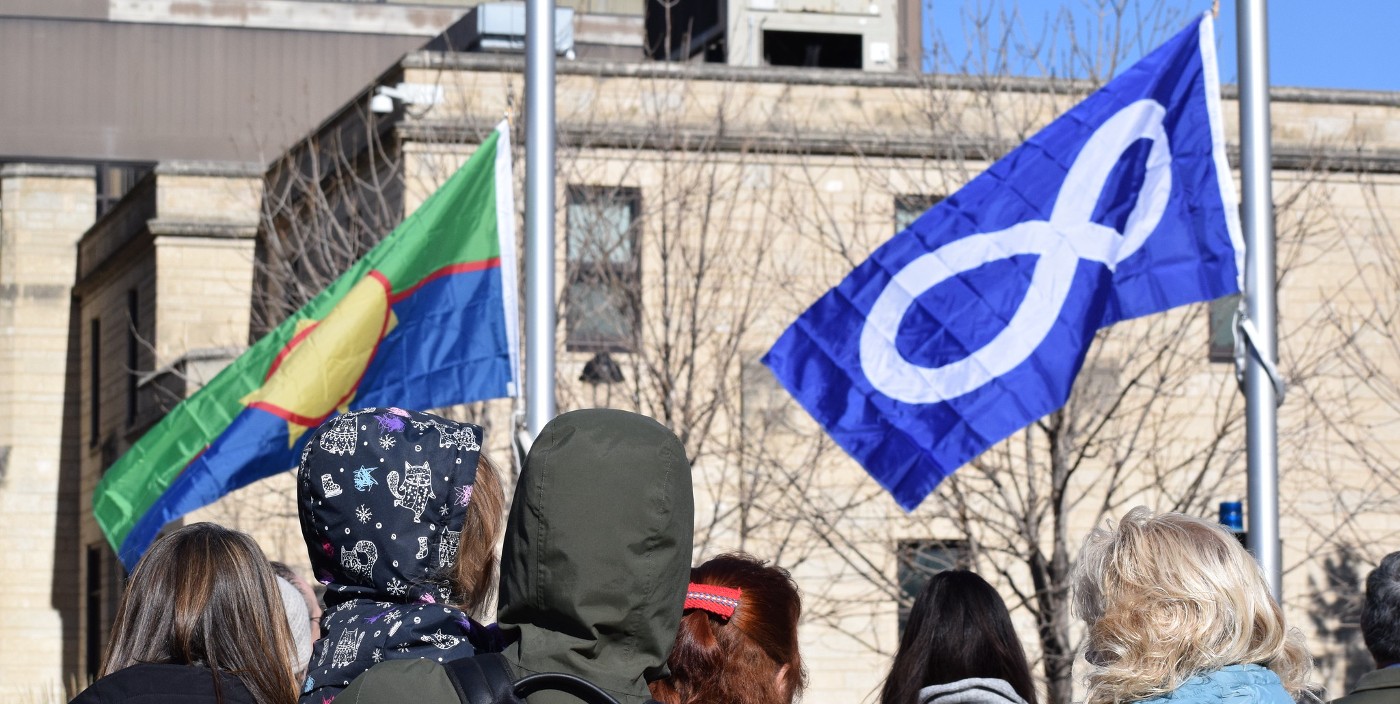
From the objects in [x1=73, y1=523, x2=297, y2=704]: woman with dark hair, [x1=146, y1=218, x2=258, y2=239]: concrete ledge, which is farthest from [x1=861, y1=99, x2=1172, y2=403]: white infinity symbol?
[x1=146, y1=218, x2=258, y2=239]: concrete ledge

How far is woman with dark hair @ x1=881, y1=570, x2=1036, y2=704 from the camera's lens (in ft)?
16.8

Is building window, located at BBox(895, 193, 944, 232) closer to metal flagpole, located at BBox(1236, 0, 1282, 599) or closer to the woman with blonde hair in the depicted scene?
metal flagpole, located at BBox(1236, 0, 1282, 599)

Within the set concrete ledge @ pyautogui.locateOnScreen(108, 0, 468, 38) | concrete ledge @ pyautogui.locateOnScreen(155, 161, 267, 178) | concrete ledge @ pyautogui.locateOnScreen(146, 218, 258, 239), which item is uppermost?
concrete ledge @ pyautogui.locateOnScreen(108, 0, 468, 38)

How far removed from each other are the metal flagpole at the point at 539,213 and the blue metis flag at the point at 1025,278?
1.56 m

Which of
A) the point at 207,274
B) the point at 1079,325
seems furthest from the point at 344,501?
the point at 207,274

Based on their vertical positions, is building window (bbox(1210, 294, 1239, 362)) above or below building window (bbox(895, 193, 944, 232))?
below

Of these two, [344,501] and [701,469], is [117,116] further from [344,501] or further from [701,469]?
[344,501]

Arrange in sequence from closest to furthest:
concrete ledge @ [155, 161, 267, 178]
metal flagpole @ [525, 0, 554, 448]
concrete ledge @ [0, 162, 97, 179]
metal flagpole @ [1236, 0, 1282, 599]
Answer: metal flagpole @ [1236, 0, 1282, 599]
metal flagpole @ [525, 0, 554, 448]
concrete ledge @ [155, 161, 267, 178]
concrete ledge @ [0, 162, 97, 179]

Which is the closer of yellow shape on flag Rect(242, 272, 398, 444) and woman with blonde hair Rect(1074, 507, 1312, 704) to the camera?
woman with blonde hair Rect(1074, 507, 1312, 704)

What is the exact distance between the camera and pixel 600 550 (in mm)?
2949

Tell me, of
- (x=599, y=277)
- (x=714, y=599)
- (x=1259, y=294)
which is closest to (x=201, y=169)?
(x=599, y=277)

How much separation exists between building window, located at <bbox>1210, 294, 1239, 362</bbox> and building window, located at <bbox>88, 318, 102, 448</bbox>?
779 inches

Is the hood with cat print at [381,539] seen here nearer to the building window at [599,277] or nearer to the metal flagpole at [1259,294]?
the metal flagpole at [1259,294]

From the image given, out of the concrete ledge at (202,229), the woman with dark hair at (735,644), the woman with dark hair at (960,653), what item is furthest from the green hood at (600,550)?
the concrete ledge at (202,229)
